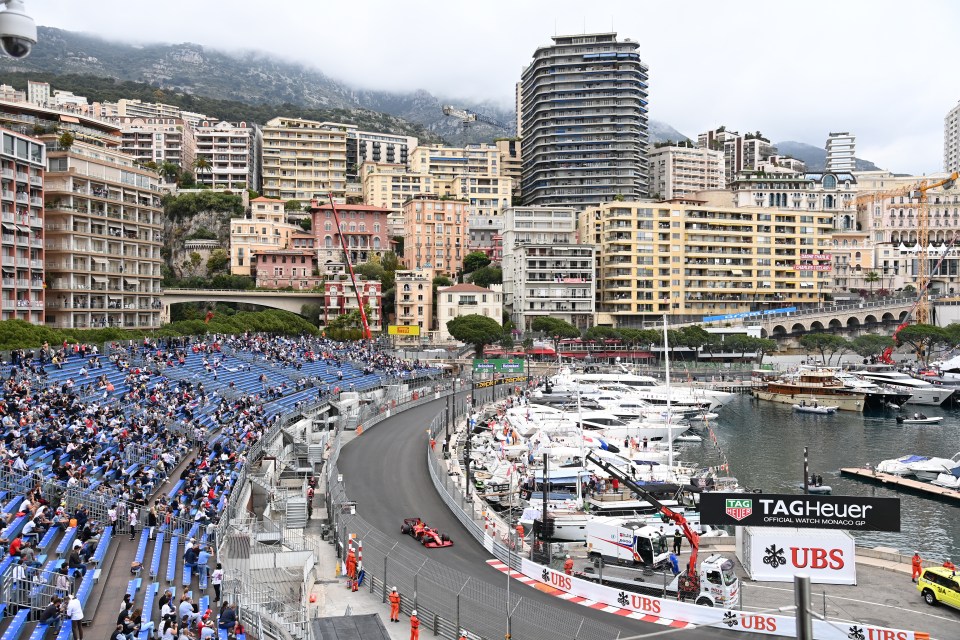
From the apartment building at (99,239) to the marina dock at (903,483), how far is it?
64.8 metres

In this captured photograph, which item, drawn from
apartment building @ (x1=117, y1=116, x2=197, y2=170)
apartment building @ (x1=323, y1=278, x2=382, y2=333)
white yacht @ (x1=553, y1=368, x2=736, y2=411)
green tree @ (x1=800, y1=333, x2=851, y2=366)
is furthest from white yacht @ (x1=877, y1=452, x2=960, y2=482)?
apartment building @ (x1=117, y1=116, x2=197, y2=170)

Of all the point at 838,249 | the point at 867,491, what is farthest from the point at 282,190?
the point at 867,491

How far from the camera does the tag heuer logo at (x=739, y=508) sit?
2391cm

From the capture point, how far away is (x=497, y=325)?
351 feet

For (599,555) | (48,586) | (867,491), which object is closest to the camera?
(48,586)

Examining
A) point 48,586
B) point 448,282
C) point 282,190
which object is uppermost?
point 282,190

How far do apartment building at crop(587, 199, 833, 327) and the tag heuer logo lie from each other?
10274cm

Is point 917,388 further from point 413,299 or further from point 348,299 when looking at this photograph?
point 348,299

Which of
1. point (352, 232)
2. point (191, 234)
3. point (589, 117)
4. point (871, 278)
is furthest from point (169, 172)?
point (871, 278)

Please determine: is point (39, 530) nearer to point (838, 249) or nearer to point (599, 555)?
point (599, 555)

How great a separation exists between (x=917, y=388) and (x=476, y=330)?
52.6 meters

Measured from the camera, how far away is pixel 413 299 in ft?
380

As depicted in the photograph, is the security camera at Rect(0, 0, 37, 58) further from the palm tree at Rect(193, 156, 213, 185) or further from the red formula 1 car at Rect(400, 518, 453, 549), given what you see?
the palm tree at Rect(193, 156, 213, 185)

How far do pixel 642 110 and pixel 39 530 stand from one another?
162 metres
